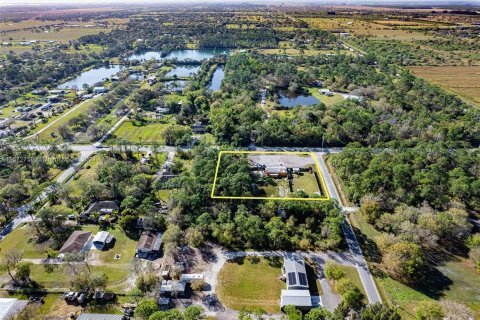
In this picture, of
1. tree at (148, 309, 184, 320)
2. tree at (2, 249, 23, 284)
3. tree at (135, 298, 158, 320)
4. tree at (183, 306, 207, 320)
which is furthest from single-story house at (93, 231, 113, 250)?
tree at (183, 306, 207, 320)

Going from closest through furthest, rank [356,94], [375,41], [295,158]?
[295,158] < [356,94] < [375,41]

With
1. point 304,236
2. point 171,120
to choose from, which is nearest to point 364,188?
point 304,236

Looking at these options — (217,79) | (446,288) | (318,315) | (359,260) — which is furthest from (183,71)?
(446,288)

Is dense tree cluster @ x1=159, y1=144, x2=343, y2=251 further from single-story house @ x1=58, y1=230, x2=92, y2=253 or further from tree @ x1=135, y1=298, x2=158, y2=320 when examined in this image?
single-story house @ x1=58, y1=230, x2=92, y2=253

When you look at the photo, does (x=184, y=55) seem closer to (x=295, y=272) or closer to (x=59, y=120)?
(x=59, y=120)

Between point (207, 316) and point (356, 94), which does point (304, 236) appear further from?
point (356, 94)
